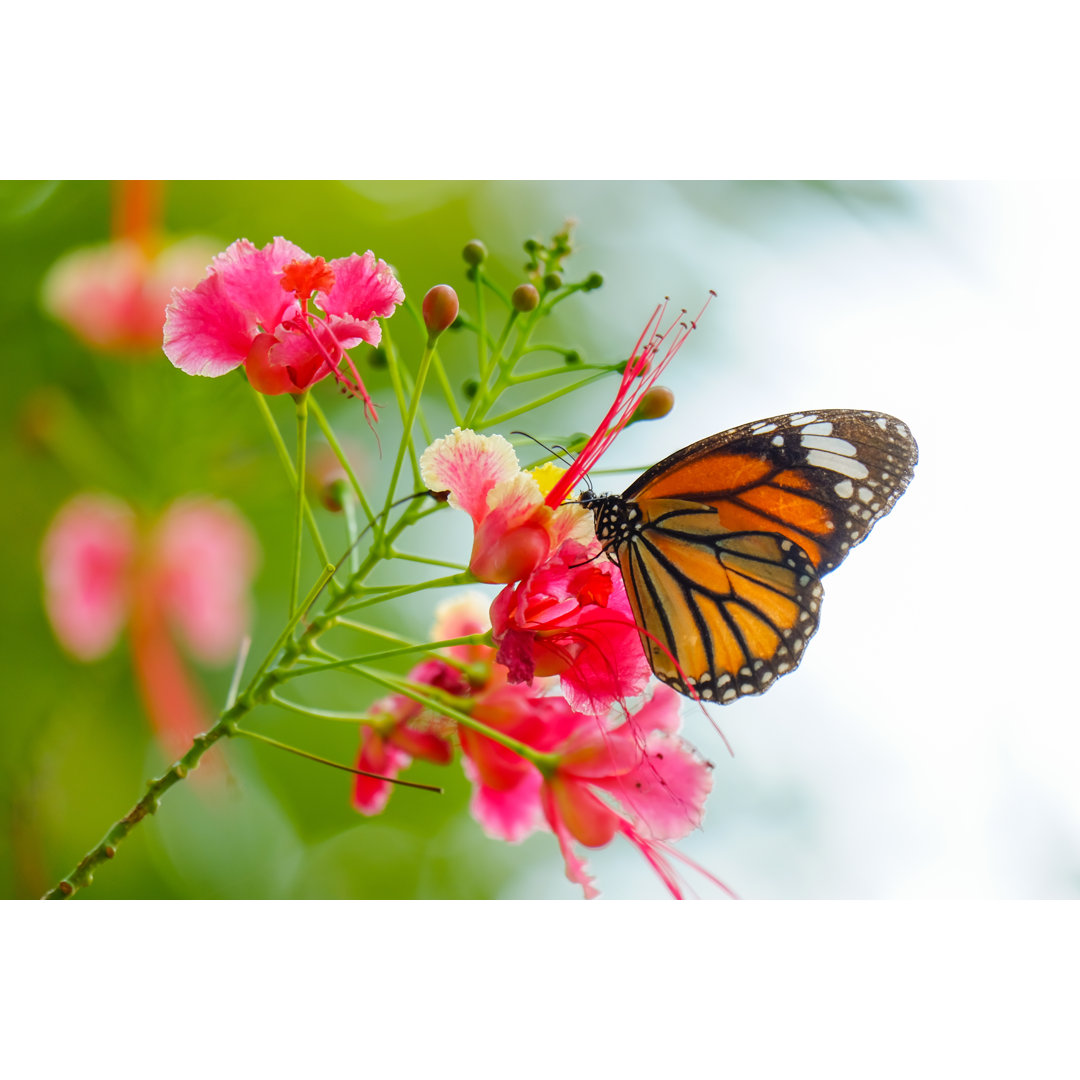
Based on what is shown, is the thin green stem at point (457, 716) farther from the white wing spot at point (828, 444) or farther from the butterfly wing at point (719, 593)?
the white wing spot at point (828, 444)

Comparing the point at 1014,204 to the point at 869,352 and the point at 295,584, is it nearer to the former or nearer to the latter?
the point at 869,352

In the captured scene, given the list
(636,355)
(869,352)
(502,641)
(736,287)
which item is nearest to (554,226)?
(736,287)

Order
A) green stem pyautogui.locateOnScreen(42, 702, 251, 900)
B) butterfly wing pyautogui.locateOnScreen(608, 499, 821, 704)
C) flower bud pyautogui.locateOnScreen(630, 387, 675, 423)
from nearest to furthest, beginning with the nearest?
green stem pyautogui.locateOnScreen(42, 702, 251, 900)
flower bud pyautogui.locateOnScreen(630, 387, 675, 423)
butterfly wing pyautogui.locateOnScreen(608, 499, 821, 704)

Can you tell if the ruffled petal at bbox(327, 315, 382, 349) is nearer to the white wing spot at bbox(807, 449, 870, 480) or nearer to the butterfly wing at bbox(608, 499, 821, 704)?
the butterfly wing at bbox(608, 499, 821, 704)

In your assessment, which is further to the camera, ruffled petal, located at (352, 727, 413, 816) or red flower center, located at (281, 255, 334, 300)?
ruffled petal, located at (352, 727, 413, 816)

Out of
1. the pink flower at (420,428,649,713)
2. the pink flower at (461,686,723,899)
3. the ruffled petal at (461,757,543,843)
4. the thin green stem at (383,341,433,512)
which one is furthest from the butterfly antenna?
the ruffled petal at (461,757,543,843)

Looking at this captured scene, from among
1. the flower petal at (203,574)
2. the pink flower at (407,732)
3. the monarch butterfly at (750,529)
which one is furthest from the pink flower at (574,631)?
the flower petal at (203,574)

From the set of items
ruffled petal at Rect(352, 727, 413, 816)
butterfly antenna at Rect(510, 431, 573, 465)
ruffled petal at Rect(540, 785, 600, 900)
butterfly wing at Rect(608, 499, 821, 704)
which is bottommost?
ruffled petal at Rect(352, 727, 413, 816)
